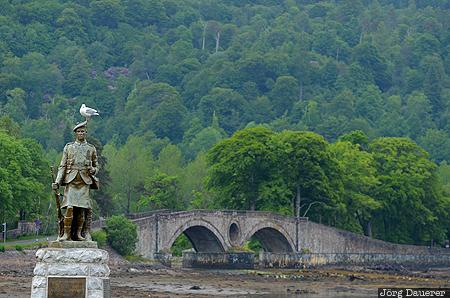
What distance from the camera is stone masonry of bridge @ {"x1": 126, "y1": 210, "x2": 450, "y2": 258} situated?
82812mm

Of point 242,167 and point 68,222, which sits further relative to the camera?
point 242,167

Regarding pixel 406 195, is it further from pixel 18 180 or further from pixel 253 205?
pixel 18 180

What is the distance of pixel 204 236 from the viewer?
300 ft

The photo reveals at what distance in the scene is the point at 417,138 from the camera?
191 meters

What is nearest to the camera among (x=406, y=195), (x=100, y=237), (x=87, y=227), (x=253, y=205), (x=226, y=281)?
(x=87, y=227)

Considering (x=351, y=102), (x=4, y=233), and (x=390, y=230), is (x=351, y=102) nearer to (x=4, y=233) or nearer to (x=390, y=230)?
(x=390, y=230)

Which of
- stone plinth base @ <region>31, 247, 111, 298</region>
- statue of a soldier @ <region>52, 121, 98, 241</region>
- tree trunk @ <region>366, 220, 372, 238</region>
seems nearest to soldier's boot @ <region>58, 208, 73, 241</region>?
statue of a soldier @ <region>52, 121, 98, 241</region>

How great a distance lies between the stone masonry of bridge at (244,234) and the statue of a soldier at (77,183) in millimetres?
52640

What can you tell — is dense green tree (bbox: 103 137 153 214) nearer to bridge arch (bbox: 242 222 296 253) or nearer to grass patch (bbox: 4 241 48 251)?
bridge arch (bbox: 242 222 296 253)

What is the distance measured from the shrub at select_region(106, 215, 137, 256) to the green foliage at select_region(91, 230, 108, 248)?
515 millimetres

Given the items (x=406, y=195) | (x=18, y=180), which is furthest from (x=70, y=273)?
(x=406, y=195)

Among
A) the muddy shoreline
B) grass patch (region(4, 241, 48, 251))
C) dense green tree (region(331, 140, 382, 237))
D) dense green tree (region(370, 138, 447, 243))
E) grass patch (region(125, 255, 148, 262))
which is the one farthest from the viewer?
dense green tree (region(370, 138, 447, 243))

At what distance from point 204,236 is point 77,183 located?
212ft

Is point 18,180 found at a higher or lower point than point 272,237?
higher
